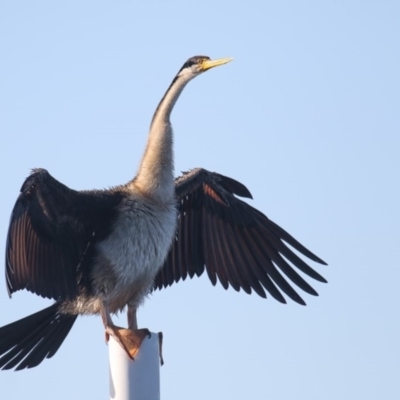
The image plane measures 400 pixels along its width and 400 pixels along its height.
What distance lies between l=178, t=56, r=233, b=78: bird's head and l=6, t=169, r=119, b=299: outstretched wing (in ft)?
4.58

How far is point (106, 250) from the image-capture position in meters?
10.3

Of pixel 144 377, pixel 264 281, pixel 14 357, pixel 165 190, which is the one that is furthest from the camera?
pixel 264 281

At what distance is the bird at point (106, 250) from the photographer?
989 centimetres

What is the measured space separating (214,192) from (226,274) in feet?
2.83

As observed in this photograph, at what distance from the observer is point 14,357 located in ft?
32.2

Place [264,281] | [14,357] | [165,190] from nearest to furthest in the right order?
1. [14,357]
2. [165,190]
3. [264,281]

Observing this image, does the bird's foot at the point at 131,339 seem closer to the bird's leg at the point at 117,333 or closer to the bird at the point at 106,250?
the bird's leg at the point at 117,333

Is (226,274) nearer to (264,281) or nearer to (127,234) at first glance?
(264,281)

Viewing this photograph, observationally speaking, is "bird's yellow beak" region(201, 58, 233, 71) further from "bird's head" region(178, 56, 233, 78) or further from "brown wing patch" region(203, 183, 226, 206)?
"brown wing patch" region(203, 183, 226, 206)

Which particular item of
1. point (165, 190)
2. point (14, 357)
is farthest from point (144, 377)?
point (165, 190)

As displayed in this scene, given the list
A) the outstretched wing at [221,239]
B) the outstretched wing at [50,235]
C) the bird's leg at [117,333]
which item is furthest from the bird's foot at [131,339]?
the outstretched wing at [221,239]

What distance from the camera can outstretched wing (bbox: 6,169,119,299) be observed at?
9.84m

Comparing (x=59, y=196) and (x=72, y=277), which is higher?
(x=59, y=196)

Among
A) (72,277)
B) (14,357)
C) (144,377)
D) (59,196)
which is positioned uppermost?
(59,196)
